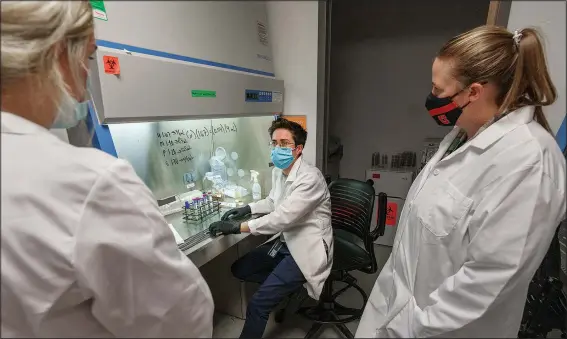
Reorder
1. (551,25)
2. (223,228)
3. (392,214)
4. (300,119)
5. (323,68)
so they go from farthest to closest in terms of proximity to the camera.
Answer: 1. (392,214)
2. (223,228)
3. (300,119)
4. (323,68)
5. (551,25)

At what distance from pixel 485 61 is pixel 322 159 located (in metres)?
0.86

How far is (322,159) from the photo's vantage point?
1.43 meters

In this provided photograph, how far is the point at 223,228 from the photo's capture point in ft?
4.44

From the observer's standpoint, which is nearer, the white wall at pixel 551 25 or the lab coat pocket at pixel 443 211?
the white wall at pixel 551 25

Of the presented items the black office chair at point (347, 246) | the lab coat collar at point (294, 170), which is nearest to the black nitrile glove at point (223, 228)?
the lab coat collar at point (294, 170)

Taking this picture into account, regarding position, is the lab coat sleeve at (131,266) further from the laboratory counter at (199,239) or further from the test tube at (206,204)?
the test tube at (206,204)

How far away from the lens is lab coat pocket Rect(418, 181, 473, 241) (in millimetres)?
679

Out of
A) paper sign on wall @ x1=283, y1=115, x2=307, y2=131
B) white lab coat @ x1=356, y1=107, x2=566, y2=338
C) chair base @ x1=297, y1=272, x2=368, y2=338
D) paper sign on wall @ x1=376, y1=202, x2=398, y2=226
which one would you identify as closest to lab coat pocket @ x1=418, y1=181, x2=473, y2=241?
white lab coat @ x1=356, y1=107, x2=566, y2=338

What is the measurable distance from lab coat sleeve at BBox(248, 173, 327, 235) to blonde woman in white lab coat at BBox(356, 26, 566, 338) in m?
0.68

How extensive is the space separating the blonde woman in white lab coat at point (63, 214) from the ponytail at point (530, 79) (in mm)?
898

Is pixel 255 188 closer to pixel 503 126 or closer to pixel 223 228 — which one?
pixel 223 228

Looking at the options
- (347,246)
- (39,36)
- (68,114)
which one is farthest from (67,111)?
(347,246)

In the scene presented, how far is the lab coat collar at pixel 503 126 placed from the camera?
645 millimetres

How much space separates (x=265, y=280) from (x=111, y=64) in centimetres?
130
